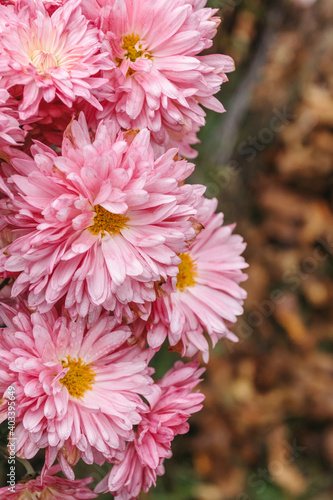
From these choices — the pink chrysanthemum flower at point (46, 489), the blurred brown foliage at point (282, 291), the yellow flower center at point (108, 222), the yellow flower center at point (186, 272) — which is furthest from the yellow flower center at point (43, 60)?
the blurred brown foliage at point (282, 291)

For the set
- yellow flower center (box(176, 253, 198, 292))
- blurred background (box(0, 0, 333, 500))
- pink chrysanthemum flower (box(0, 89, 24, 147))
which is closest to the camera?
pink chrysanthemum flower (box(0, 89, 24, 147))

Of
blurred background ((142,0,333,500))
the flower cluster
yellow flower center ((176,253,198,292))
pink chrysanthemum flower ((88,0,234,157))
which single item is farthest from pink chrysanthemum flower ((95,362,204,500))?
blurred background ((142,0,333,500))

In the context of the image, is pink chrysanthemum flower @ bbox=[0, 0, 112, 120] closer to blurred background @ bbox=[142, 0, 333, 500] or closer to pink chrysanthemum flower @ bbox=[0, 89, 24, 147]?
pink chrysanthemum flower @ bbox=[0, 89, 24, 147]

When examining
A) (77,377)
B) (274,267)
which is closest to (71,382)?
(77,377)

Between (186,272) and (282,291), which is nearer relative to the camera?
(186,272)

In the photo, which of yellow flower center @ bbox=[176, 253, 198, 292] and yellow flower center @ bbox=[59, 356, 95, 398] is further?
yellow flower center @ bbox=[176, 253, 198, 292]

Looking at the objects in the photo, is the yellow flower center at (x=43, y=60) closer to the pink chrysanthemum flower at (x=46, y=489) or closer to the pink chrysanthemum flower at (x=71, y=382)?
the pink chrysanthemum flower at (x=71, y=382)

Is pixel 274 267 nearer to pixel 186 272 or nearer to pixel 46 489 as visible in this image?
pixel 186 272
